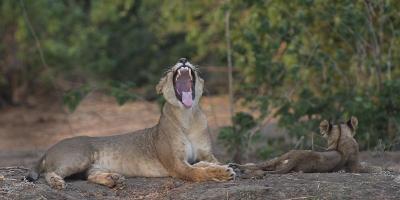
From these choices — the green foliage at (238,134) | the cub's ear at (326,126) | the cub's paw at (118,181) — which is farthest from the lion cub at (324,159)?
the green foliage at (238,134)

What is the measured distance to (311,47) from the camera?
1042cm

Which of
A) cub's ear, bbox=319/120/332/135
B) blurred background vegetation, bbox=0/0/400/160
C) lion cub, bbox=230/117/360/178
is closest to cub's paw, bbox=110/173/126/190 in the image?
lion cub, bbox=230/117/360/178

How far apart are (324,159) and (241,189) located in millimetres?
1115

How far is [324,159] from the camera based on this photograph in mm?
6836

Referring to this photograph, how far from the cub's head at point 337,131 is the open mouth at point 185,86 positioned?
41.8 inches

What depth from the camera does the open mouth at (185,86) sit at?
6855mm

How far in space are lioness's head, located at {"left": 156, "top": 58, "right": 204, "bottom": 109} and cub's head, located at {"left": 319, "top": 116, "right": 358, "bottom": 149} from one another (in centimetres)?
103

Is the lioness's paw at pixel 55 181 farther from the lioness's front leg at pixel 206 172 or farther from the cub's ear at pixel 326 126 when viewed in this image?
the cub's ear at pixel 326 126

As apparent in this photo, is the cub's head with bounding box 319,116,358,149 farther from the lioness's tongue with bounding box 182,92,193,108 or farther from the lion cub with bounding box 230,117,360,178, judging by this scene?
the lioness's tongue with bounding box 182,92,193,108

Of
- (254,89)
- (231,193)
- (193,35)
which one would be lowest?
(231,193)

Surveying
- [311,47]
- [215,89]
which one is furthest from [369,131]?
[215,89]

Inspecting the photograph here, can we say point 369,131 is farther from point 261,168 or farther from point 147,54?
point 147,54

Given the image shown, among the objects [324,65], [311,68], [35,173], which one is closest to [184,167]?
[35,173]

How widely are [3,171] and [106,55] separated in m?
10.9
